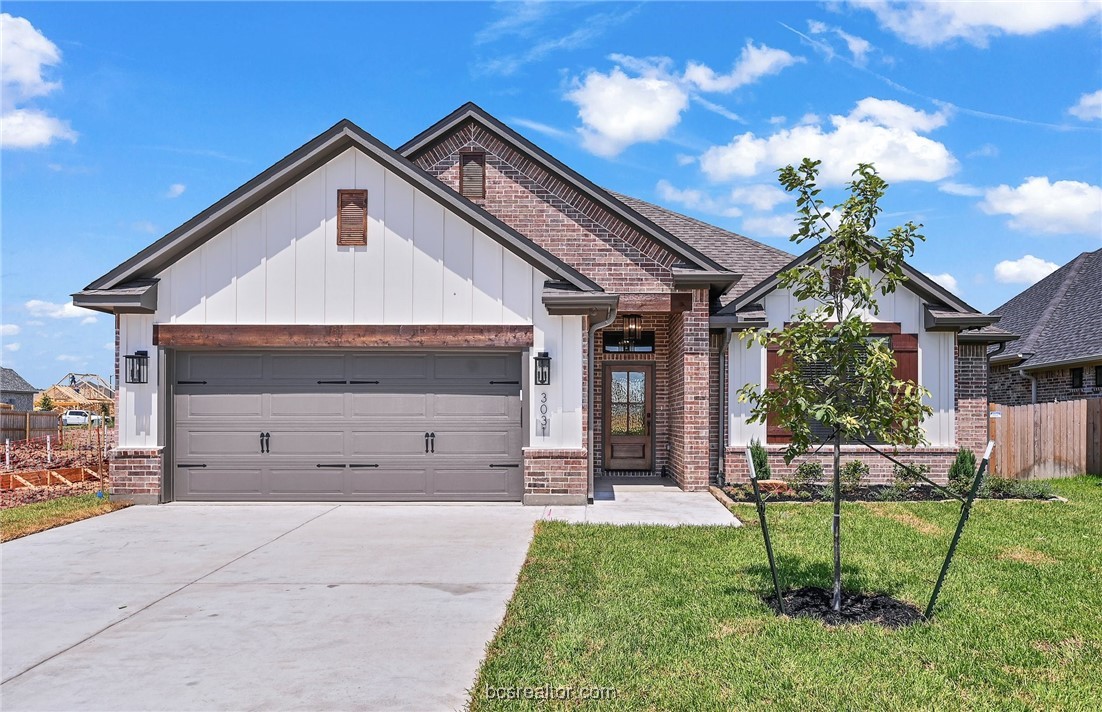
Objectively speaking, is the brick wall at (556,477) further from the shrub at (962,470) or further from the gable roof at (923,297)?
the shrub at (962,470)

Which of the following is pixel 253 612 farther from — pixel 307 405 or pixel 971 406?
pixel 971 406

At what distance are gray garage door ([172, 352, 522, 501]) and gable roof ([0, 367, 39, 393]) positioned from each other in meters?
50.7

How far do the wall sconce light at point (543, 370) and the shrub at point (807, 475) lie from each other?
501 centimetres

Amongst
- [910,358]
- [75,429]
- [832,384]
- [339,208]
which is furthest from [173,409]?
[75,429]

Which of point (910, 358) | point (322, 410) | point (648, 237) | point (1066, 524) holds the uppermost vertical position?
point (648, 237)

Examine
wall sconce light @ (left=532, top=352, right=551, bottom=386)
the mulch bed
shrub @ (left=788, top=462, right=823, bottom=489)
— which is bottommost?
the mulch bed

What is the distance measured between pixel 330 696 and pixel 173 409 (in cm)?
888

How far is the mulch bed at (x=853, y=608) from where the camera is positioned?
19.6 feet

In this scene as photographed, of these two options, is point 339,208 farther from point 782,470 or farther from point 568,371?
point 782,470

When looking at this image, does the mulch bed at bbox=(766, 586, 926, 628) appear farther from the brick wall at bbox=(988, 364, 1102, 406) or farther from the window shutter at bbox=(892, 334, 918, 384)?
the brick wall at bbox=(988, 364, 1102, 406)

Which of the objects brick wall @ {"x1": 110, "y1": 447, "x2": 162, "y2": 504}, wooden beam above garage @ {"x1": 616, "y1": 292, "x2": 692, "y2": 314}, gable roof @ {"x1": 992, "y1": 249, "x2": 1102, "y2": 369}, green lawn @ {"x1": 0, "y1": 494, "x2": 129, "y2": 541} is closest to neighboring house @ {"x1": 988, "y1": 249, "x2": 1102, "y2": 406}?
gable roof @ {"x1": 992, "y1": 249, "x2": 1102, "y2": 369}

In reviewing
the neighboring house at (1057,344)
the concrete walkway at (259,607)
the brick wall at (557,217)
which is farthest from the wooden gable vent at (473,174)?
the neighboring house at (1057,344)

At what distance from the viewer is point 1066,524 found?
33.8 feet

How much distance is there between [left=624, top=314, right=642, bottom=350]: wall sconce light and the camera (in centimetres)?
1556
